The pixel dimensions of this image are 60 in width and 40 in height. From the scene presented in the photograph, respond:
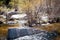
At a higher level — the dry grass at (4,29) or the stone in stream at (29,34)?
the dry grass at (4,29)

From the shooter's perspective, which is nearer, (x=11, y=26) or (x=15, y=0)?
(x=11, y=26)

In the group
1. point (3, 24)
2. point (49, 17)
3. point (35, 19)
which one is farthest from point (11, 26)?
point (49, 17)

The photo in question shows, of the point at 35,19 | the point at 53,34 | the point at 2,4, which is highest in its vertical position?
the point at 2,4

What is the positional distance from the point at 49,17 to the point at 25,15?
1.41 feet

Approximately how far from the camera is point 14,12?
3.09 m

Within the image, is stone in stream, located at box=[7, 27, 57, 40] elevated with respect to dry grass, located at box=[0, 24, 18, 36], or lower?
lower

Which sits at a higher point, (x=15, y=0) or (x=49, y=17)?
(x=15, y=0)

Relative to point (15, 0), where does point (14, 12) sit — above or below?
below

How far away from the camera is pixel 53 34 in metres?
2.91

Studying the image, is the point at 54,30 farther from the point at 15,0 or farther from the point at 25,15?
the point at 15,0

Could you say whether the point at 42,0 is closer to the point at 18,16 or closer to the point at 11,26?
the point at 18,16

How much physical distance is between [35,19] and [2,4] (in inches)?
26.2

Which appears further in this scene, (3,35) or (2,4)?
(2,4)

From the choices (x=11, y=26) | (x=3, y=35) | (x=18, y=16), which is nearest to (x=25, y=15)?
(x=18, y=16)
